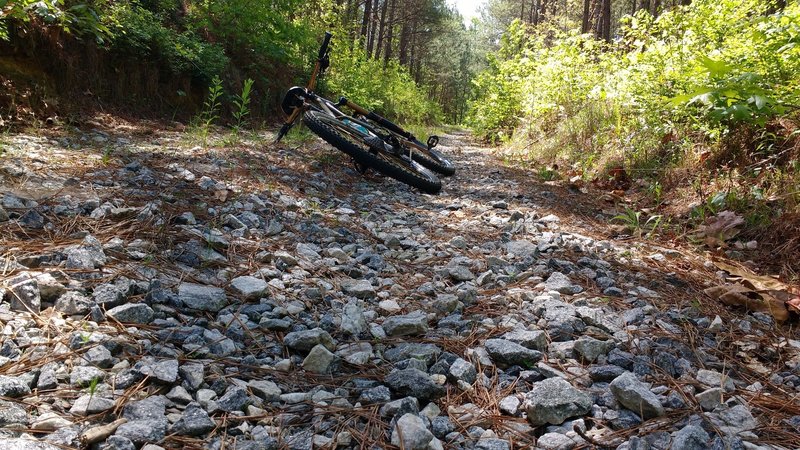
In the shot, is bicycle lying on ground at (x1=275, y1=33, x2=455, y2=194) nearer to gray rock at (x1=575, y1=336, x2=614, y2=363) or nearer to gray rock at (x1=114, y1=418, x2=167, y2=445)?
gray rock at (x1=575, y1=336, x2=614, y2=363)

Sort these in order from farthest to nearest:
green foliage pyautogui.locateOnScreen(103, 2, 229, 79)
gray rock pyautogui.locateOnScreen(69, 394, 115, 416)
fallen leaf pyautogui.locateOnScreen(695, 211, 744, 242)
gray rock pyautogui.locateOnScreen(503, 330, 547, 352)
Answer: green foliage pyautogui.locateOnScreen(103, 2, 229, 79) < fallen leaf pyautogui.locateOnScreen(695, 211, 744, 242) < gray rock pyautogui.locateOnScreen(503, 330, 547, 352) < gray rock pyautogui.locateOnScreen(69, 394, 115, 416)

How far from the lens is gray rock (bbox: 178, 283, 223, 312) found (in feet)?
7.38

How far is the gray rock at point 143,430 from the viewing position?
139cm

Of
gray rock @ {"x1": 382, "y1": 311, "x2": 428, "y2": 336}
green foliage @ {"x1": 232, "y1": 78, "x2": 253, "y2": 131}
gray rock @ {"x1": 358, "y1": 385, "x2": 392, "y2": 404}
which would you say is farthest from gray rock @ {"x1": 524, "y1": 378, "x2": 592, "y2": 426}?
green foliage @ {"x1": 232, "y1": 78, "x2": 253, "y2": 131}

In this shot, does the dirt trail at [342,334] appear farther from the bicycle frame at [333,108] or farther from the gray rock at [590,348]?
the bicycle frame at [333,108]

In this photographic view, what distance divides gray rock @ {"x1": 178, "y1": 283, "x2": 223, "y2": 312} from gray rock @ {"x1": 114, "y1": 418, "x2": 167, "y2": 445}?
835mm

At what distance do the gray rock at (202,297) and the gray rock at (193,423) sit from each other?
766 millimetres

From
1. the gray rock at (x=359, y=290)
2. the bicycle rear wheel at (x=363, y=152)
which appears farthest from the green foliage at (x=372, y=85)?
the gray rock at (x=359, y=290)

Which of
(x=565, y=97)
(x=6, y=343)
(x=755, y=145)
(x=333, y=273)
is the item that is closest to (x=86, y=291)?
(x=6, y=343)

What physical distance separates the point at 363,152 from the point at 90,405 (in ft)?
15.1

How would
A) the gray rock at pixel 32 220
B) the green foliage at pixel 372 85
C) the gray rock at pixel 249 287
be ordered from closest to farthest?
the gray rock at pixel 249 287
the gray rock at pixel 32 220
the green foliage at pixel 372 85

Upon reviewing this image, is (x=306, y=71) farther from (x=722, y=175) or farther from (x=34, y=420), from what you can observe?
(x=34, y=420)

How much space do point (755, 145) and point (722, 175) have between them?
1.53 feet

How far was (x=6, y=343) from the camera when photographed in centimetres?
166
